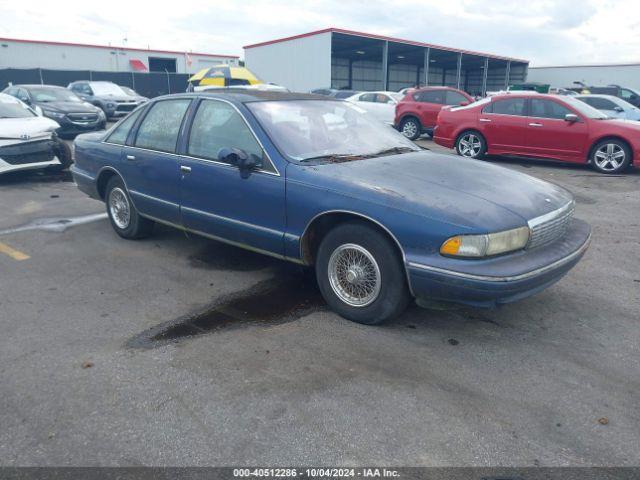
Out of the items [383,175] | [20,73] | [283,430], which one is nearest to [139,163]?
A: [383,175]

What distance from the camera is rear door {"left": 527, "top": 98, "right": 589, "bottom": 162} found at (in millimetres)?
10203

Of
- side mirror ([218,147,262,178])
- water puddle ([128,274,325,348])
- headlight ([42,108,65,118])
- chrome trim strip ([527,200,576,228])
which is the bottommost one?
water puddle ([128,274,325,348])

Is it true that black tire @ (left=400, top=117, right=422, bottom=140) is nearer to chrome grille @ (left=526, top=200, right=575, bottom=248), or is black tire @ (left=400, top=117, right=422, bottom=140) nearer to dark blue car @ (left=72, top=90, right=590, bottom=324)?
dark blue car @ (left=72, top=90, right=590, bottom=324)

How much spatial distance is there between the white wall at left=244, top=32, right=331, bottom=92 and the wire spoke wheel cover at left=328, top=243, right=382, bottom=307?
91.7 feet

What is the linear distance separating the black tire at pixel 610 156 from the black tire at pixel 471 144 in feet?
7.32

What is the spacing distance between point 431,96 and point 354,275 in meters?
13.4

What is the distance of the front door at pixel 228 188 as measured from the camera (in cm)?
405

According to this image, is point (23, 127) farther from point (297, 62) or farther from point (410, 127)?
point (297, 62)

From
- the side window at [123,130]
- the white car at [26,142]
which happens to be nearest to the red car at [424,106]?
the white car at [26,142]

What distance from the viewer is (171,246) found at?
5.60m

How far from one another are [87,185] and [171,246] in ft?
4.57

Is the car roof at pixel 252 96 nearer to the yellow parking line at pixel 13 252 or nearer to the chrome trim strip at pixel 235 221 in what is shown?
the chrome trim strip at pixel 235 221

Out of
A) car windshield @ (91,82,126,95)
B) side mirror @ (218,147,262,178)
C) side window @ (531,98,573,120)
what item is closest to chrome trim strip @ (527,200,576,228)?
side mirror @ (218,147,262,178)

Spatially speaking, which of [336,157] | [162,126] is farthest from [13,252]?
[336,157]
